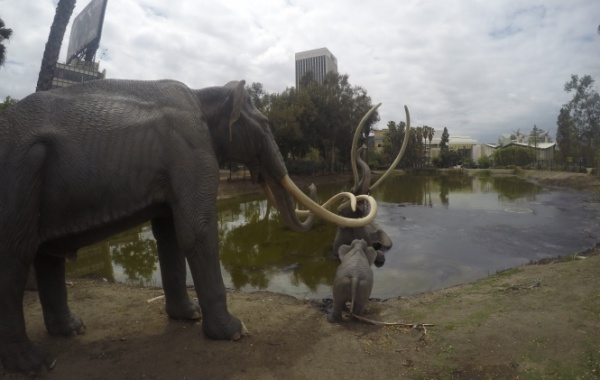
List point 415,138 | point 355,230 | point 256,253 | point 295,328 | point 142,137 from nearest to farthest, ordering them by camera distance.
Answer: point 142,137
point 295,328
point 355,230
point 256,253
point 415,138

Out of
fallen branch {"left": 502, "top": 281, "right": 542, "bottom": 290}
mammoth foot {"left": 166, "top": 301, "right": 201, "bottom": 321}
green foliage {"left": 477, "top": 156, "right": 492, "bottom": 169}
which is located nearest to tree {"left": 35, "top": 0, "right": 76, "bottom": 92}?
mammoth foot {"left": 166, "top": 301, "right": 201, "bottom": 321}

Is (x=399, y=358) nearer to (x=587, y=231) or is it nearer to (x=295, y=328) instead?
(x=295, y=328)

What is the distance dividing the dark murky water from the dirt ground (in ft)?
6.95

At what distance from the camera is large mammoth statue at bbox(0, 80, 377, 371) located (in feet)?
8.61

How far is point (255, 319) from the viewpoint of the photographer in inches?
163

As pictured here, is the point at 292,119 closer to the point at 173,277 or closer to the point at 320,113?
the point at 320,113

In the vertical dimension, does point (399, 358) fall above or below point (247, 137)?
below

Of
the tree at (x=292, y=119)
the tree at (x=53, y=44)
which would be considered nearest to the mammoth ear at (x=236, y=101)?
the tree at (x=53, y=44)

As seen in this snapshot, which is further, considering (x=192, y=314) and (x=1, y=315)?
(x=192, y=314)

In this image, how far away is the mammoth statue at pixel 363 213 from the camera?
8.46 m

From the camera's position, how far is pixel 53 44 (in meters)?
6.50

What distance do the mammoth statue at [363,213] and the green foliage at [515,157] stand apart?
53.2 meters

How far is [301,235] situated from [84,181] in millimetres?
8912

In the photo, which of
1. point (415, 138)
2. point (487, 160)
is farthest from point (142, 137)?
point (487, 160)
